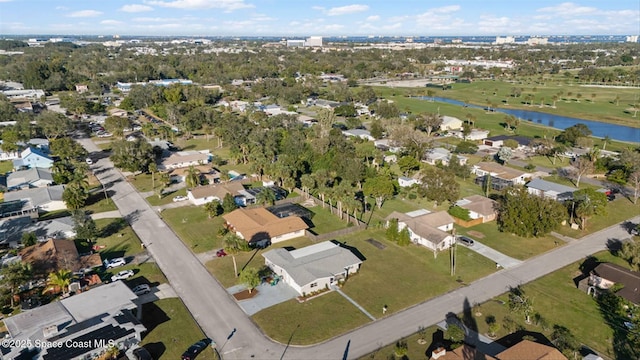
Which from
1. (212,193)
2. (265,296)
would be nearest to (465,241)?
(265,296)

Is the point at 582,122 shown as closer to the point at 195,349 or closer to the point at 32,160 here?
the point at 195,349

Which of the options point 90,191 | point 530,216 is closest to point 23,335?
point 90,191

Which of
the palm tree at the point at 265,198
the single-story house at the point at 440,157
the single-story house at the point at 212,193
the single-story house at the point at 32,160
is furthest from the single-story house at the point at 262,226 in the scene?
the single-story house at the point at 32,160

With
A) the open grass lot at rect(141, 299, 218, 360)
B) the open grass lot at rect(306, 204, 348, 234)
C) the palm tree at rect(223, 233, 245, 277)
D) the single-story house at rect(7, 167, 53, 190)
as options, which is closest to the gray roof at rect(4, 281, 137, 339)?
the open grass lot at rect(141, 299, 218, 360)

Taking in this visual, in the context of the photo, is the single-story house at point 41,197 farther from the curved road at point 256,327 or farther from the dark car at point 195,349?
the dark car at point 195,349

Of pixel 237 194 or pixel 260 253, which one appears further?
pixel 237 194

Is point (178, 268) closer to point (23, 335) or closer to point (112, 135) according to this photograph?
point (23, 335)

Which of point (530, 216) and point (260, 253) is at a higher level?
point (530, 216)

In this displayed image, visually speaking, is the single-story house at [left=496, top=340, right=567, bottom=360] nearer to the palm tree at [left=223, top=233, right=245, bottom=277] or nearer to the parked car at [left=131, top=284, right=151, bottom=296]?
the palm tree at [left=223, top=233, right=245, bottom=277]
